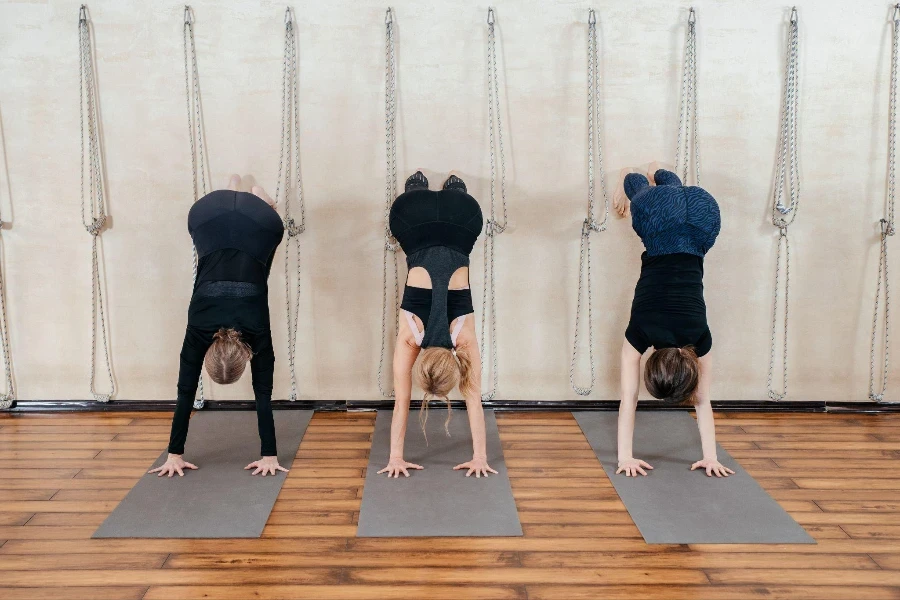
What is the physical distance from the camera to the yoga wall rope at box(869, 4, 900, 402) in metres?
4.23

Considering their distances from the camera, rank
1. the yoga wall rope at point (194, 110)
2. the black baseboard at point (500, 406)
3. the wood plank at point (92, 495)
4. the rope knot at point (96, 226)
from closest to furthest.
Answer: the wood plank at point (92, 495)
the yoga wall rope at point (194, 110)
the rope knot at point (96, 226)
the black baseboard at point (500, 406)

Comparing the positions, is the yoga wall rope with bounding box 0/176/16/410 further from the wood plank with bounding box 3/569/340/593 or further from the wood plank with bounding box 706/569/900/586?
the wood plank with bounding box 706/569/900/586

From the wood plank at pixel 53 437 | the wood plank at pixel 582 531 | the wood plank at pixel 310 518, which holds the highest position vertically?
the wood plank at pixel 53 437

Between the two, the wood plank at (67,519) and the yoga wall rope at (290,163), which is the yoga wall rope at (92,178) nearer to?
the yoga wall rope at (290,163)

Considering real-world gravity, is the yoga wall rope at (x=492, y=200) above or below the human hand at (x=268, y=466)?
above

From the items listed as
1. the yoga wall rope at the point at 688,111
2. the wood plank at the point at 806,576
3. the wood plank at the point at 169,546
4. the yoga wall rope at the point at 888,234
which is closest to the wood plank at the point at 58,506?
the wood plank at the point at 169,546

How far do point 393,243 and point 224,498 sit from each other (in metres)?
1.66

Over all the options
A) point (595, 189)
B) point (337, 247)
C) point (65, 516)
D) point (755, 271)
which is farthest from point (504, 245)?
point (65, 516)

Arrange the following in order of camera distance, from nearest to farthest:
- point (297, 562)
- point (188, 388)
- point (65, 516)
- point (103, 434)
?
point (297, 562) → point (65, 516) → point (188, 388) → point (103, 434)

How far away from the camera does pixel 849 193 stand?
436 cm

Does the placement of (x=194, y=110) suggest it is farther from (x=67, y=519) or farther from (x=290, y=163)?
(x=67, y=519)

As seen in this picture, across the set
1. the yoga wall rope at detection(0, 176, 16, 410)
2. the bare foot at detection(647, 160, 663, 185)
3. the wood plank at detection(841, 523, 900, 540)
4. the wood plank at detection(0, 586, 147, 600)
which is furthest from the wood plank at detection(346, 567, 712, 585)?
the yoga wall rope at detection(0, 176, 16, 410)

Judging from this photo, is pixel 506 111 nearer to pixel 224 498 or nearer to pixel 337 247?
pixel 337 247

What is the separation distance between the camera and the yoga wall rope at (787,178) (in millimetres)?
4211
